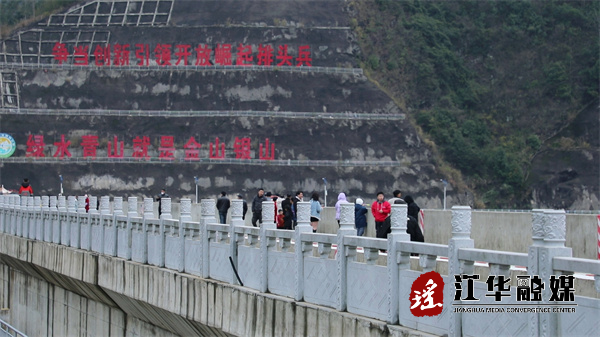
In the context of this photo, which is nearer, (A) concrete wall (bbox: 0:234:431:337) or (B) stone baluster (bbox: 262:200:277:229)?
(A) concrete wall (bbox: 0:234:431:337)

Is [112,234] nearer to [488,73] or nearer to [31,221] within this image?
[31,221]

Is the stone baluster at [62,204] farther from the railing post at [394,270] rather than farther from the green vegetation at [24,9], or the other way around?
the green vegetation at [24,9]

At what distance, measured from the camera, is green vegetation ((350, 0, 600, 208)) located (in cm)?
8738

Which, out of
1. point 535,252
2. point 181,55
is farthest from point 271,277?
point 181,55

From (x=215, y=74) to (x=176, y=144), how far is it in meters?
7.95

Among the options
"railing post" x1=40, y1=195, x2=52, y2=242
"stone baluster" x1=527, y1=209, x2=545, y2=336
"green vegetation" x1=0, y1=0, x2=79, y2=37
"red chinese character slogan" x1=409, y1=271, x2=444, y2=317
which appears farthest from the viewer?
"green vegetation" x1=0, y1=0, x2=79, y2=37

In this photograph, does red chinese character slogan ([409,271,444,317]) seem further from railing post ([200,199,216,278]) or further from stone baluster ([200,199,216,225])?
stone baluster ([200,199,216,225])

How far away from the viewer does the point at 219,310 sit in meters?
13.2

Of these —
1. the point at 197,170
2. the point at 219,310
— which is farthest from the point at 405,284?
the point at 197,170

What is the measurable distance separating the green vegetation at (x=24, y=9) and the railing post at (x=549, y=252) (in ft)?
322

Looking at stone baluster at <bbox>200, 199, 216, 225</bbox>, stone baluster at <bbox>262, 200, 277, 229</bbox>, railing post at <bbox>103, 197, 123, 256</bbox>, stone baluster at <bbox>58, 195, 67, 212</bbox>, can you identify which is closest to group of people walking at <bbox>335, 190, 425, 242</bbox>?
stone baluster at <bbox>262, 200, 277, 229</bbox>

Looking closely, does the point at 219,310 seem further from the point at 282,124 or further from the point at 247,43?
the point at 247,43

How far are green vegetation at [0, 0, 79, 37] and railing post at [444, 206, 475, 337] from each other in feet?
318

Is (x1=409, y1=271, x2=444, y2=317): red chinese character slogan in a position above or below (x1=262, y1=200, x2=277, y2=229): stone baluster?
below
